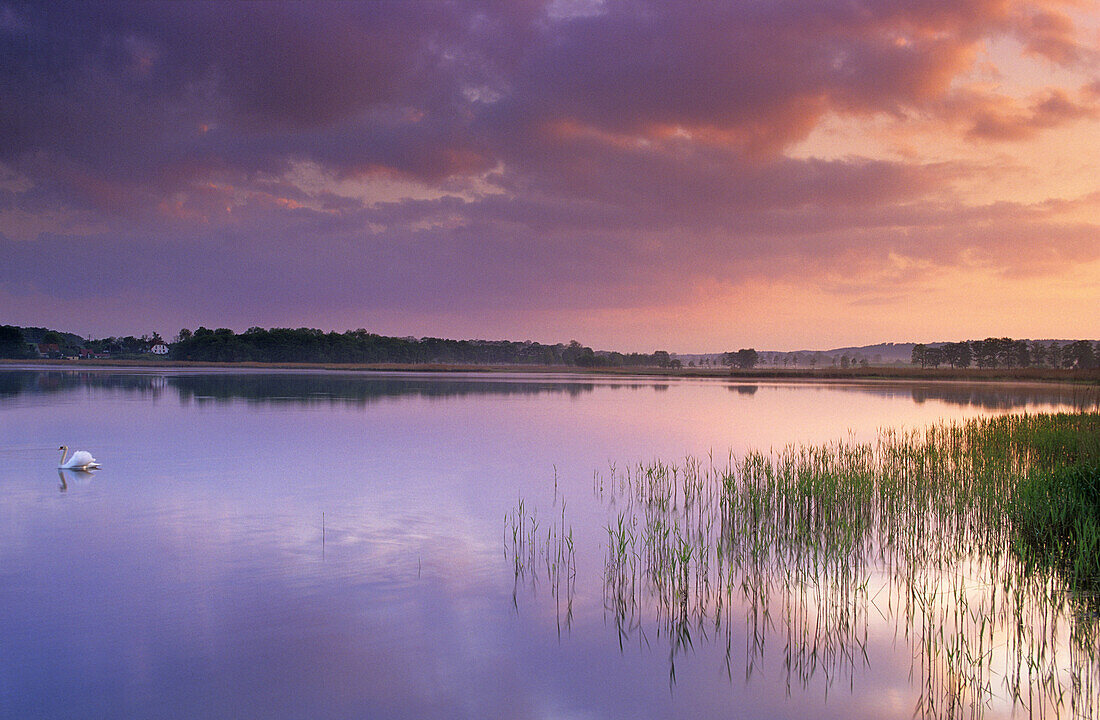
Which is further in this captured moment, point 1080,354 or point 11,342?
point 11,342

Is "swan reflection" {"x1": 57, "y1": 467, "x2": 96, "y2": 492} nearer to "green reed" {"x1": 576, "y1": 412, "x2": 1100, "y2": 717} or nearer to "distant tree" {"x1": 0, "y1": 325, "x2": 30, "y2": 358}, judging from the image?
"green reed" {"x1": 576, "y1": 412, "x2": 1100, "y2": 717}

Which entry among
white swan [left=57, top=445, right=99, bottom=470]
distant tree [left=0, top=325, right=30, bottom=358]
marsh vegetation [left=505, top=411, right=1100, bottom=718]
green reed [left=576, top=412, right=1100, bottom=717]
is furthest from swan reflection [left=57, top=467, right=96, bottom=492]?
distant tree [left=0, top=325, right=30, bottom=358]

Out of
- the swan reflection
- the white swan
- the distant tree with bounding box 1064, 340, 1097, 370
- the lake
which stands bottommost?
the lake

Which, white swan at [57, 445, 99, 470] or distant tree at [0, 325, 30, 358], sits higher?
distant tree at [0, 325, 30, 358]

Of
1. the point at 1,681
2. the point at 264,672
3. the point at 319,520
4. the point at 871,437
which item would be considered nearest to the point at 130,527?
the point at 319,520

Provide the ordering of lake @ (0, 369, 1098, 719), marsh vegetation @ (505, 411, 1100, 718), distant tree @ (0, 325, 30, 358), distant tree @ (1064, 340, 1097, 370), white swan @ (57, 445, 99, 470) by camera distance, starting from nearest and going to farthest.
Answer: lake @ (0, 369, 1098, 719)
marsh vegetation @ (505, 411, 1100, 718)
white swan @ (57, 445, 99, 470)
distant tree @ (1064, 340, 1097, 370)
distant tree @ (0, 325, 30, 358)

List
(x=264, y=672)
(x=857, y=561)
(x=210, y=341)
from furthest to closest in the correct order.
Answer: (x=210, y=341)
(x=857, y=561)
(x=264, y=672)

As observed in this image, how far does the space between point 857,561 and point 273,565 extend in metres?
7.88

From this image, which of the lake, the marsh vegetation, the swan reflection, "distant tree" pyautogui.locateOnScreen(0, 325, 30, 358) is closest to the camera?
the lake

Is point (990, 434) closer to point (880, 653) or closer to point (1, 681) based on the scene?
point (880, 653)

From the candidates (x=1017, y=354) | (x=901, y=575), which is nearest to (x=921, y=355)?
(x=1017, y=354)

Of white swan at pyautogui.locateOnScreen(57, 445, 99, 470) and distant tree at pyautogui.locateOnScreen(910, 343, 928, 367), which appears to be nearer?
white swan at pyautogui.locateOnScreen(57, 445, 99, 470)

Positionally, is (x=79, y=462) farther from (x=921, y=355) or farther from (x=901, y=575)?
(x=921, y=355)

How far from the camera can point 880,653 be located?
20.6 ft
